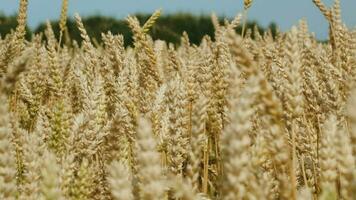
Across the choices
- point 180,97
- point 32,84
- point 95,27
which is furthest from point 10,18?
point 180,97

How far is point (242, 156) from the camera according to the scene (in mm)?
Result: 688

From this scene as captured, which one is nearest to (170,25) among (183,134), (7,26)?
(7,26)

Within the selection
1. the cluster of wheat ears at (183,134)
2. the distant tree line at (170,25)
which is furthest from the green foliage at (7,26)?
the cluster of wheat ears at (183,134)

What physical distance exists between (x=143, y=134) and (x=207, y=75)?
45.7 inches

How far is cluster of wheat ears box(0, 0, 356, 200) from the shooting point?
0.73 meters

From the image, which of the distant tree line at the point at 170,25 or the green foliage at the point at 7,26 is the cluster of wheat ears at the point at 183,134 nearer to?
the green foliage at the point at 7,26

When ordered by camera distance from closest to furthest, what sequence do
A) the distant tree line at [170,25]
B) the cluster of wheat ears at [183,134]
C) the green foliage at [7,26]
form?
the cluster of wheat ears at [183,134], the green foliage at [7,26], the distant tree line at [170,25]

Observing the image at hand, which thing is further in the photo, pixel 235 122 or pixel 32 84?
pixel 32 84

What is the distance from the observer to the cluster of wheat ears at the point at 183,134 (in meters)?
0.73

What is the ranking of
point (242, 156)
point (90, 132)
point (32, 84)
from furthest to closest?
point (32, 84) → point (90, 132) → point (242, 156)

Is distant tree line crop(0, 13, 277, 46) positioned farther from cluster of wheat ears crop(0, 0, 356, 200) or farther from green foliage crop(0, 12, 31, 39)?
cluster of wheat ears crop(0, 0, 356, 200)

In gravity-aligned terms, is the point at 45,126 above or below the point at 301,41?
below

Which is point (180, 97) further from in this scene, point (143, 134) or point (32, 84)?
point (32, 84)

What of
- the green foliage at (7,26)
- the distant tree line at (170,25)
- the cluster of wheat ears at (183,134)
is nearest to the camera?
the cluster of wheat ears at (183,134)
